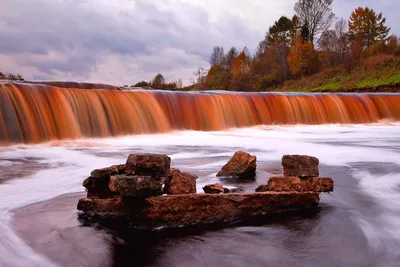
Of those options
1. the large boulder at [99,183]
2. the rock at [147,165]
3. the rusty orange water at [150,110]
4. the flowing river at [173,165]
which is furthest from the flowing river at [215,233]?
the rusty orange water at [150,110]

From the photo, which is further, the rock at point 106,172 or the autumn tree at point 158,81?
the autumn tree at point 158,81

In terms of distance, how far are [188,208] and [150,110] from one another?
37.6 ft

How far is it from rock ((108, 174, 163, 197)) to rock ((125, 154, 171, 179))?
0.05 m

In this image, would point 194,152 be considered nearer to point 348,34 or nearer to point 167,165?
point 167,165

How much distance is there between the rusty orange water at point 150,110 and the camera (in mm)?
10953

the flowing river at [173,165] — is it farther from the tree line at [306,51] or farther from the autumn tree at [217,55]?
the autumn tree at [217,55]

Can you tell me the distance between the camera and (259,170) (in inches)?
254

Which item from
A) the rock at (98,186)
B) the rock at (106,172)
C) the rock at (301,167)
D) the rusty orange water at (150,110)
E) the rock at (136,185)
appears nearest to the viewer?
the rock at (136,185)

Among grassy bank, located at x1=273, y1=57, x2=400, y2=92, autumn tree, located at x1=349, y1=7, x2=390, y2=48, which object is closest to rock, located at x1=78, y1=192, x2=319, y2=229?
grassy bank, located at x1=273, y1=57, x2=400, y2=92

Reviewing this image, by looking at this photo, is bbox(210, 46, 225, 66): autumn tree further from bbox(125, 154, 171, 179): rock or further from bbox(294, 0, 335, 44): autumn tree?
bbox(125, 154, 171, 179): rock

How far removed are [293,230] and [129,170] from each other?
159 cm

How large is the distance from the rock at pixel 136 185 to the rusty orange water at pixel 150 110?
26.2 feet

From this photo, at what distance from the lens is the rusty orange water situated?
11.0 metres

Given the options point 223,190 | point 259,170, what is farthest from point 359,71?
point 223,190
